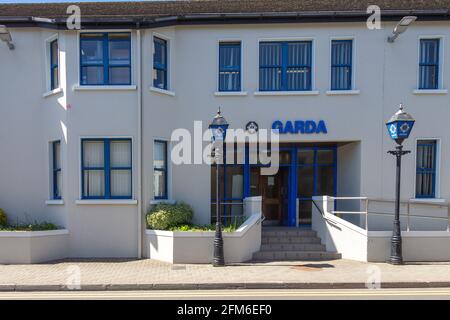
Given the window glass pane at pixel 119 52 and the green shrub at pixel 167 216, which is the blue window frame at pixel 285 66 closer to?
the window glass pane at pixel 119 52

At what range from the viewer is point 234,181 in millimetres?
11125

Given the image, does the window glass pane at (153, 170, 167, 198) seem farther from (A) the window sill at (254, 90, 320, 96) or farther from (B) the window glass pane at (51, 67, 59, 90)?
(B) the window glass pane at (51, 67, 59, 90)

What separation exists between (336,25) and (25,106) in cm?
1018

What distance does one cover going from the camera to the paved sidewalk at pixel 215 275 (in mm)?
6797

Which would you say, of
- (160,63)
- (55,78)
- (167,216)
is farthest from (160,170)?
(55,78)

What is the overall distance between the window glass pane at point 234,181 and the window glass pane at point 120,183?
3382mm

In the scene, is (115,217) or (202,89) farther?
(202,89)

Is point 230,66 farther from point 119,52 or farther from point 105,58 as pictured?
point 105,58

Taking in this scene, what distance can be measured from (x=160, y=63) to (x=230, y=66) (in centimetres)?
223

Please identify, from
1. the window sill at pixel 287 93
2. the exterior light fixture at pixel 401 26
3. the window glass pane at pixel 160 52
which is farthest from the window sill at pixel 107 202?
the exterior light fixture at pixel 401 26

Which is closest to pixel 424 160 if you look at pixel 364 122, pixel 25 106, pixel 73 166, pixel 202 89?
pixel 364 122

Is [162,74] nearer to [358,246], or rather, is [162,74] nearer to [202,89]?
[202,89]

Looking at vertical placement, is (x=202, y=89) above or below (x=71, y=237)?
above

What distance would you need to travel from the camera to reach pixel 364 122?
9922mm
